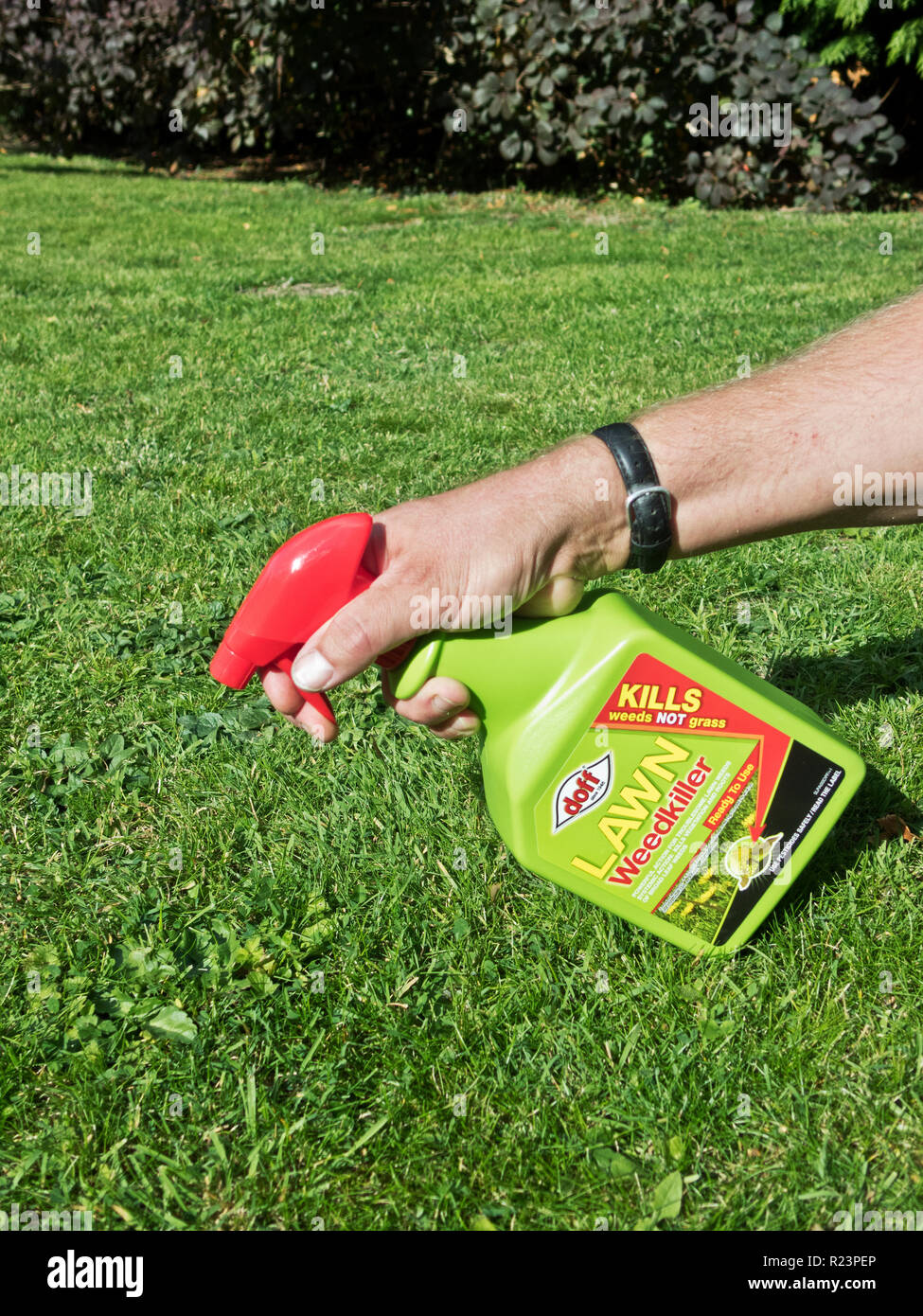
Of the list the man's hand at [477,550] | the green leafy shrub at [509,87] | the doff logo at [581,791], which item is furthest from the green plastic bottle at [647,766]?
the green leafy shrub at [509,87]

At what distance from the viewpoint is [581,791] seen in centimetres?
173

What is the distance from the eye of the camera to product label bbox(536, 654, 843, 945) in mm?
1708

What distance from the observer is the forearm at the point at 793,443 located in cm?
158

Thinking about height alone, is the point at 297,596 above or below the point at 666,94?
below

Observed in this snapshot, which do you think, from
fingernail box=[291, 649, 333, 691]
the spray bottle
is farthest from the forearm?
fingernail box=[291, 649, 333, 691]

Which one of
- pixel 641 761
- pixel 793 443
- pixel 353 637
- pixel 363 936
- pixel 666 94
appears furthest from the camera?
pixel 666 94

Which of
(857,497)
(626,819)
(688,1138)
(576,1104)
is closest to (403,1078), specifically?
(576,1104)

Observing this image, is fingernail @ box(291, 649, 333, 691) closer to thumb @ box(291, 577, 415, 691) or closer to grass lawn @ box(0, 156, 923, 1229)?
thumb @ box(291, 577, 415, 691)

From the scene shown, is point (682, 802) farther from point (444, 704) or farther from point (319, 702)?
point (319, 702)

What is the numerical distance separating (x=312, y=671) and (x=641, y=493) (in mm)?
581

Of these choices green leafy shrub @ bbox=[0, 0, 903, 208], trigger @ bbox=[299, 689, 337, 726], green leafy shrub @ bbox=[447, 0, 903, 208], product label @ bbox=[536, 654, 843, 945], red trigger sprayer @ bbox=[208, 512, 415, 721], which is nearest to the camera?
red trigger sprayer @ bbox=[208, 512, 415, 721]

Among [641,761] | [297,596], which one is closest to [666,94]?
[641,761]

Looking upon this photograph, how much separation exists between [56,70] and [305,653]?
14541 mm

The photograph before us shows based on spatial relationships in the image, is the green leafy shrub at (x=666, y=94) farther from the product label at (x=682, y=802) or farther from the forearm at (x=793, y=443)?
the product label at (x=682, y=802)
